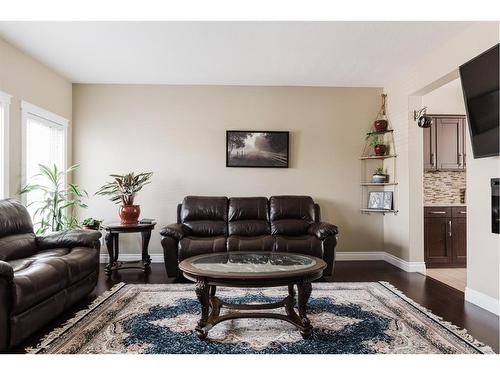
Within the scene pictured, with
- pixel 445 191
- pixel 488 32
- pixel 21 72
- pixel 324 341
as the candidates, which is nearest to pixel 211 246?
pixel 324 341

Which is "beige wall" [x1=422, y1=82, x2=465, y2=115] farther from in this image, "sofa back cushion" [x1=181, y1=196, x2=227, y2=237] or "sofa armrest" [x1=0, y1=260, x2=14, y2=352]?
"sofa armrest" [x1=0, y1=260, x2=14, y2=352]

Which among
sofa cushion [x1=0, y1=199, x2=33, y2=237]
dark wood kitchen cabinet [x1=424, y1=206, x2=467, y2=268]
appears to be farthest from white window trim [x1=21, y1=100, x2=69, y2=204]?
dark wood kitchen cabinet [x1=424, y1=206, x2=467, y2=268]

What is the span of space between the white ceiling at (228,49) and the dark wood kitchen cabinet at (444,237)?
7.16 feet

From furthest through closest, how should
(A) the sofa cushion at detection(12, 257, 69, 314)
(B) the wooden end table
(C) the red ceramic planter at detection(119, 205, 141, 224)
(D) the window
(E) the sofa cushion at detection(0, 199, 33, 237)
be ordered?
1. (C) the red ceramic planter at detection(119, 205, 141, 224)
2. (B) the wooden end table
3. (D) the window
4. (E) the sofa cushion at detection(0, 199, 33, 237)
5. (A) the sofa cushion at detection(12, 257, 69, 314)

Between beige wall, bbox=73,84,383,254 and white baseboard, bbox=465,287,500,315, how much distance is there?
1.97m

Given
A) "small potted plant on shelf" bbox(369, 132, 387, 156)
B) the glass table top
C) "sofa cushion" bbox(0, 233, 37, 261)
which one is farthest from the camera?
"small potted plant on shelf" bbox(369, 132, 387, 156)

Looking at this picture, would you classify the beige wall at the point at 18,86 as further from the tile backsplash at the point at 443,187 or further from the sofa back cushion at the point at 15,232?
the tile backsplash at the point at 443,187

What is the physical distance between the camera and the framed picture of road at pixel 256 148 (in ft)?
16.7

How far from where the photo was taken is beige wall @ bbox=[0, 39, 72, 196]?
12.0ft

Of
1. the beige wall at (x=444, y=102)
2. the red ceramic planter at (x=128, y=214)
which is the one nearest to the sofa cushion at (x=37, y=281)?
the red ceramic planter at (x=128, y=214)

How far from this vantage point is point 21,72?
12.8 ft

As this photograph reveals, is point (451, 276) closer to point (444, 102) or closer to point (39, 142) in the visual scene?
point (444, 102)
